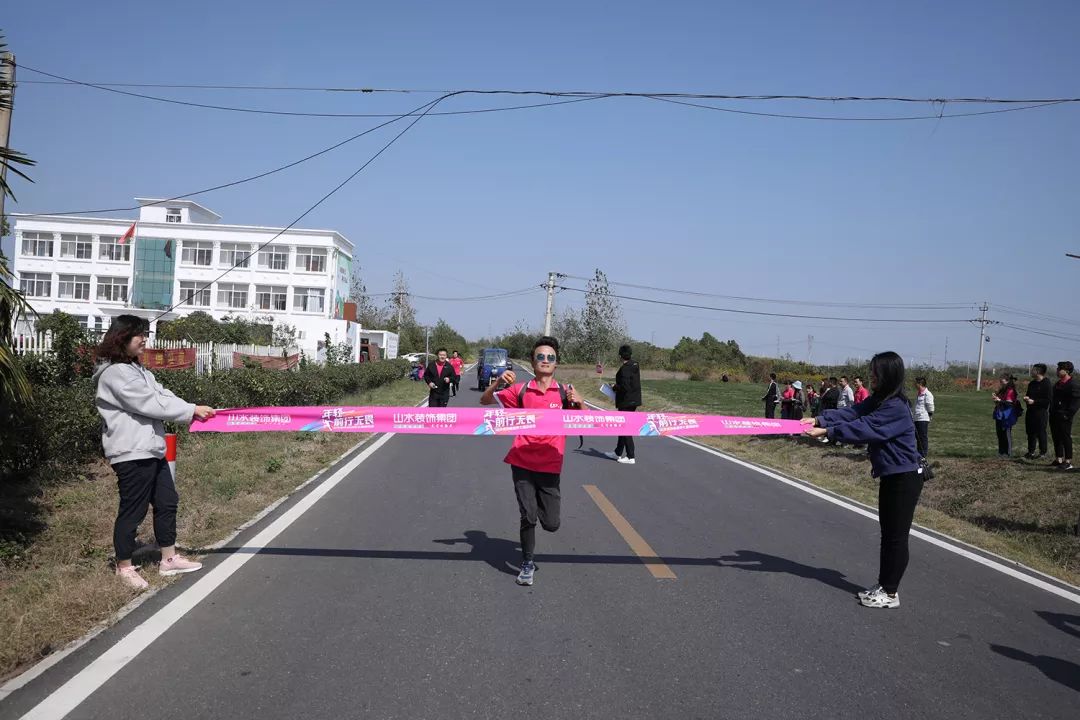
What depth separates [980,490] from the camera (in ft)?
38.6

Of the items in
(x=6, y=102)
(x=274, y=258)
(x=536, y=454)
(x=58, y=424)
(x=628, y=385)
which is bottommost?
(x=58, y=424)

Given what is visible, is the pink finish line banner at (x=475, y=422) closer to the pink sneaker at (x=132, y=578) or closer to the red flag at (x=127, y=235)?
the pink sneaker at (x=132, y=578)

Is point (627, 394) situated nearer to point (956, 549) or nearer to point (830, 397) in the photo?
point (956, 549)

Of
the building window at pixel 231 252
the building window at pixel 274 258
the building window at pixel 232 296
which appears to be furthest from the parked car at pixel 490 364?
the building window at pixel 232 296

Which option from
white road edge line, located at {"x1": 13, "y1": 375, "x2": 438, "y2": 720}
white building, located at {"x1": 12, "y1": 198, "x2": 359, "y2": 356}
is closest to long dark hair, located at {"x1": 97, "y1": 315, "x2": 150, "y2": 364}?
white road edge line, located at {"x1": 13, "y1": 375, "x2": 438, "y2": 720}

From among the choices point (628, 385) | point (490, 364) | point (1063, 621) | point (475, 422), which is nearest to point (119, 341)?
point (475, 422)

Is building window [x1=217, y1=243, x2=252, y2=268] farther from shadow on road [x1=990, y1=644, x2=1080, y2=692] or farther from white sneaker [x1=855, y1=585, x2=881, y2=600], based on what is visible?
shadow on road [x1=990, y1=644, x2=1080, y2=692]

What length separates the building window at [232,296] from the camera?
218 ft

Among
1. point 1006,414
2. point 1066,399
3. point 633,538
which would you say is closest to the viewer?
point 633,538

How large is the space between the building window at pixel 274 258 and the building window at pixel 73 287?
14.4 meters

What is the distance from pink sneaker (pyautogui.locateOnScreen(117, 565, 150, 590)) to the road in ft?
0.65

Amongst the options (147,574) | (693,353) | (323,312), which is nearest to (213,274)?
(323,312)

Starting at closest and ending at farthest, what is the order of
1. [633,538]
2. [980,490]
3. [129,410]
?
[129,410] < [633,538] < [980,490]

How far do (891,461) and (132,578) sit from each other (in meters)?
5.26
